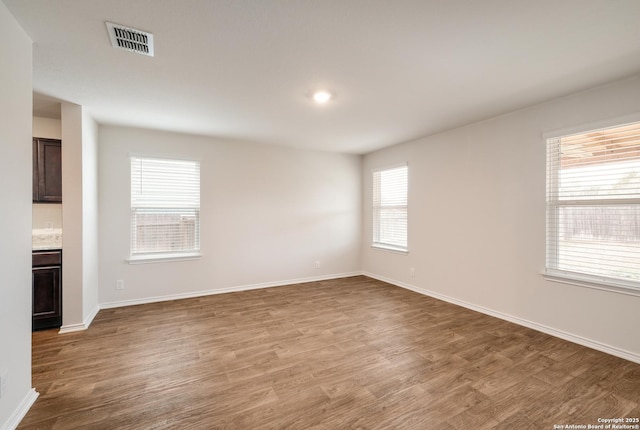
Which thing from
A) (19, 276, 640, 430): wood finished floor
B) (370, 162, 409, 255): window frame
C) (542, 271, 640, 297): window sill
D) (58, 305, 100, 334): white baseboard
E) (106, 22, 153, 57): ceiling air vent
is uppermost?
(106, 22, 153, 57): ceiling air vent

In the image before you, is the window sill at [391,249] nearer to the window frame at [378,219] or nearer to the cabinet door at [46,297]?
the window frame at [378,219]

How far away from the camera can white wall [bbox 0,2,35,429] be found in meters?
1.65

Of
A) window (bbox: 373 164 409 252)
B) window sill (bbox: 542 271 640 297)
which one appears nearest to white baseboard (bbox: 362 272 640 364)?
window sill (bbox: 542 271 640 297)

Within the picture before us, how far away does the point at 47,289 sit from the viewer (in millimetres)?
3100

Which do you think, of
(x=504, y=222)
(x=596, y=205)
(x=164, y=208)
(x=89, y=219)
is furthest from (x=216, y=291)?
(x=596, y=205)

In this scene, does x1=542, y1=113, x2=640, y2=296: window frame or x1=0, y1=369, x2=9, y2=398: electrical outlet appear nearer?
x1=0, y1=369, x2=9, y2=398: electrical outlet

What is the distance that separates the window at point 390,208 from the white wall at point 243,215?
47cm

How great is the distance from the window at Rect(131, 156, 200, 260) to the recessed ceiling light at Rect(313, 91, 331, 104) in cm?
244

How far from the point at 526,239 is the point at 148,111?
15.5 ft

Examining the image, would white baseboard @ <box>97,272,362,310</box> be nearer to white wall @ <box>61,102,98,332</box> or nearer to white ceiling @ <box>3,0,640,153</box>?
white wall @ <box>61,102,98,332</box>

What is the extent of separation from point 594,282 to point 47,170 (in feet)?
20.1

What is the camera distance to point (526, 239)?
10.5ft

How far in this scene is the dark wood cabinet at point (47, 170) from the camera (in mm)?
3277

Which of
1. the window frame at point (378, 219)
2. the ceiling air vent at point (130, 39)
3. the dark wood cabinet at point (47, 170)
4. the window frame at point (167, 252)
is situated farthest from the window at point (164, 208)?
the window frame at point (378, 219)
